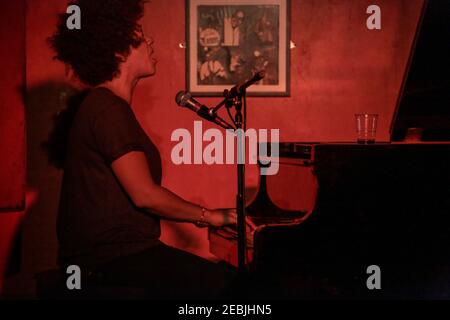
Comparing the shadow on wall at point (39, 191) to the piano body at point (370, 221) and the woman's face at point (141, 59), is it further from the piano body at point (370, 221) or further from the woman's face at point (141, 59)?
the piano body at point (370, 221)

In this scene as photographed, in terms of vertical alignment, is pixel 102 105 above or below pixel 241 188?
above

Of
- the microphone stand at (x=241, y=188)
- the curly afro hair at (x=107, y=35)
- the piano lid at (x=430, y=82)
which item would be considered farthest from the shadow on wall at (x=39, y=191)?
the piano lid at (x=430, y=82)

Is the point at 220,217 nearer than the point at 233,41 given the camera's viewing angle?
Yes

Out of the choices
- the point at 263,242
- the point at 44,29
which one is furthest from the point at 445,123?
the point at 44,29

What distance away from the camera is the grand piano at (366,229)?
196 cm

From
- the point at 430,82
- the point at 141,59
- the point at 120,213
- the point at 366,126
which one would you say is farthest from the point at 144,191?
the point at 430,82

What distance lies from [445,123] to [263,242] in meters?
1.11

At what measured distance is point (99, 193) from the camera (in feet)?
6.19

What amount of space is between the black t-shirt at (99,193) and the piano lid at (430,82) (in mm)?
1267

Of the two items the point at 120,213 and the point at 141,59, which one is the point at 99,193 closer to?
the point at 120,213

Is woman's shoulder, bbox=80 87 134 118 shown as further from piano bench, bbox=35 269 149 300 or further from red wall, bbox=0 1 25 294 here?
red wall, bbox=0 1 25 294

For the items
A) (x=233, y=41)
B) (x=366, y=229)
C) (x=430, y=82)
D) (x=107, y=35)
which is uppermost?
(x=233, y=41)

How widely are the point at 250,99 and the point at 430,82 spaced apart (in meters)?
1.31

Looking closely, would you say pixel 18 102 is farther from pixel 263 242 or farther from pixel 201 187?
pixel 263 242
